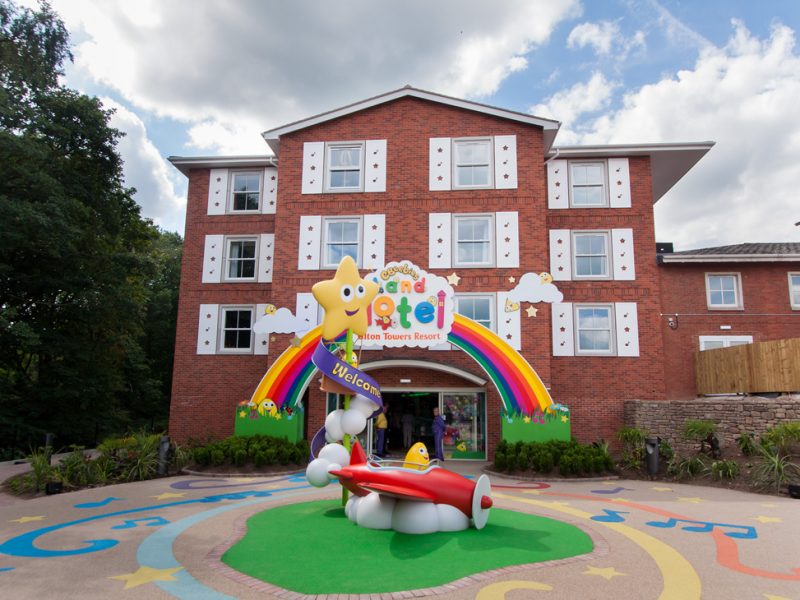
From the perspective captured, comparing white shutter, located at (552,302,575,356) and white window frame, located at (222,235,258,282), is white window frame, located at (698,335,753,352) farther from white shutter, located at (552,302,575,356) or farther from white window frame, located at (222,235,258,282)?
white window frame, located at (222,235,258,282)

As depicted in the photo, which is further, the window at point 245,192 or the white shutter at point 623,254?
the window at point 245,192

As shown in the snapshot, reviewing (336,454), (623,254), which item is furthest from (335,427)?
(623,254)

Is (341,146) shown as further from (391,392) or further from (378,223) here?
(391,392)

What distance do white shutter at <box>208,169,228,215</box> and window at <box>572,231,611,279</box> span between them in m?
13.3

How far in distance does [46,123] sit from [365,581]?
21011mm

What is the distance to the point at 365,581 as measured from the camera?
6.24 m

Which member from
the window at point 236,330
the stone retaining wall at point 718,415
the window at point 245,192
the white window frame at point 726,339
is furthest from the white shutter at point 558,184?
the window at point 236,330

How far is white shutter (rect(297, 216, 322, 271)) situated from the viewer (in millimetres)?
19531

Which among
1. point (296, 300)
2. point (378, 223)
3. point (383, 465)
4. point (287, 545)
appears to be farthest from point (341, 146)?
point (287, 545)

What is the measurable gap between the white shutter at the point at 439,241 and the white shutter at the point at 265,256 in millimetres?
6091

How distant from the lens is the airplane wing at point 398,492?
26.0ft

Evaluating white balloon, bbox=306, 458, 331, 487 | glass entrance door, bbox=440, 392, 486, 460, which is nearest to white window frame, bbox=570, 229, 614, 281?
glass entrance door, bbox=440, 392, 486, 460

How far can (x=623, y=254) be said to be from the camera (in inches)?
791

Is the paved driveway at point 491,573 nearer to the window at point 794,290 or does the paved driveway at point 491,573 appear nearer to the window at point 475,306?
the window at point 475,306
